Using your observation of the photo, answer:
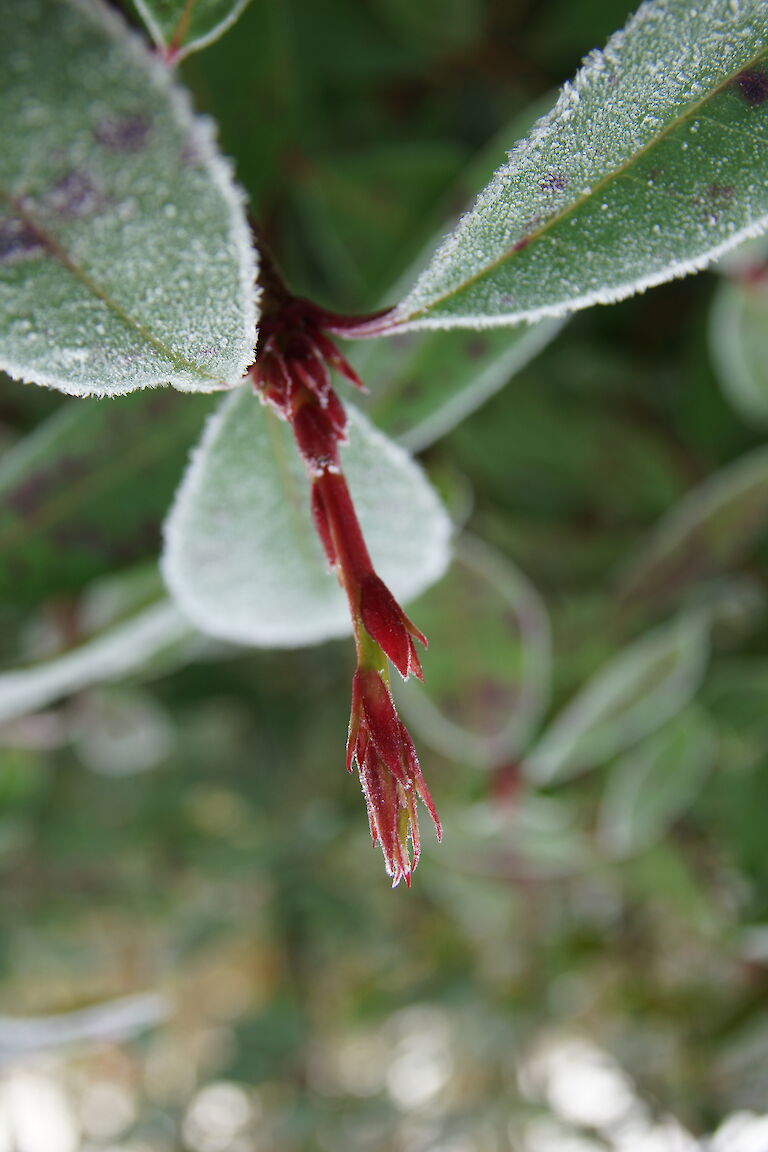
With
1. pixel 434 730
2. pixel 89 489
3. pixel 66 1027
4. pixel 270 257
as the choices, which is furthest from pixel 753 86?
pixel 66 1027

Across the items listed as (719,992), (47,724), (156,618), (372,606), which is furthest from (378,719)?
(719,992)

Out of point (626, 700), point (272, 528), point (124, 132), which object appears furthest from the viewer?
point (626, 700)

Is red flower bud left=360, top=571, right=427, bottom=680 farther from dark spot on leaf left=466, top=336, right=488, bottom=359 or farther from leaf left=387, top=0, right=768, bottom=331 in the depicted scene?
dark spot on leaf left=466, top=336, right=488, bottom=359

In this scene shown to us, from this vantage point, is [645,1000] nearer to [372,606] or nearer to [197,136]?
[372,606]

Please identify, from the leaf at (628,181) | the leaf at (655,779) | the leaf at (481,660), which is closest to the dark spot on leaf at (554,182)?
the leaf at (628,181)

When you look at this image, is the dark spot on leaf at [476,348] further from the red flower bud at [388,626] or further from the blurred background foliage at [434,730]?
the red flower bud at [388,626]

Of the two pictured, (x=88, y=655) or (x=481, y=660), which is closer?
(x=88, y=655)

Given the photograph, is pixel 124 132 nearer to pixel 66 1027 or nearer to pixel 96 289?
pixel 96 289

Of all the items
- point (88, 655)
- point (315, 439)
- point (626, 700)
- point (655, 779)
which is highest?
point (315, 439)
